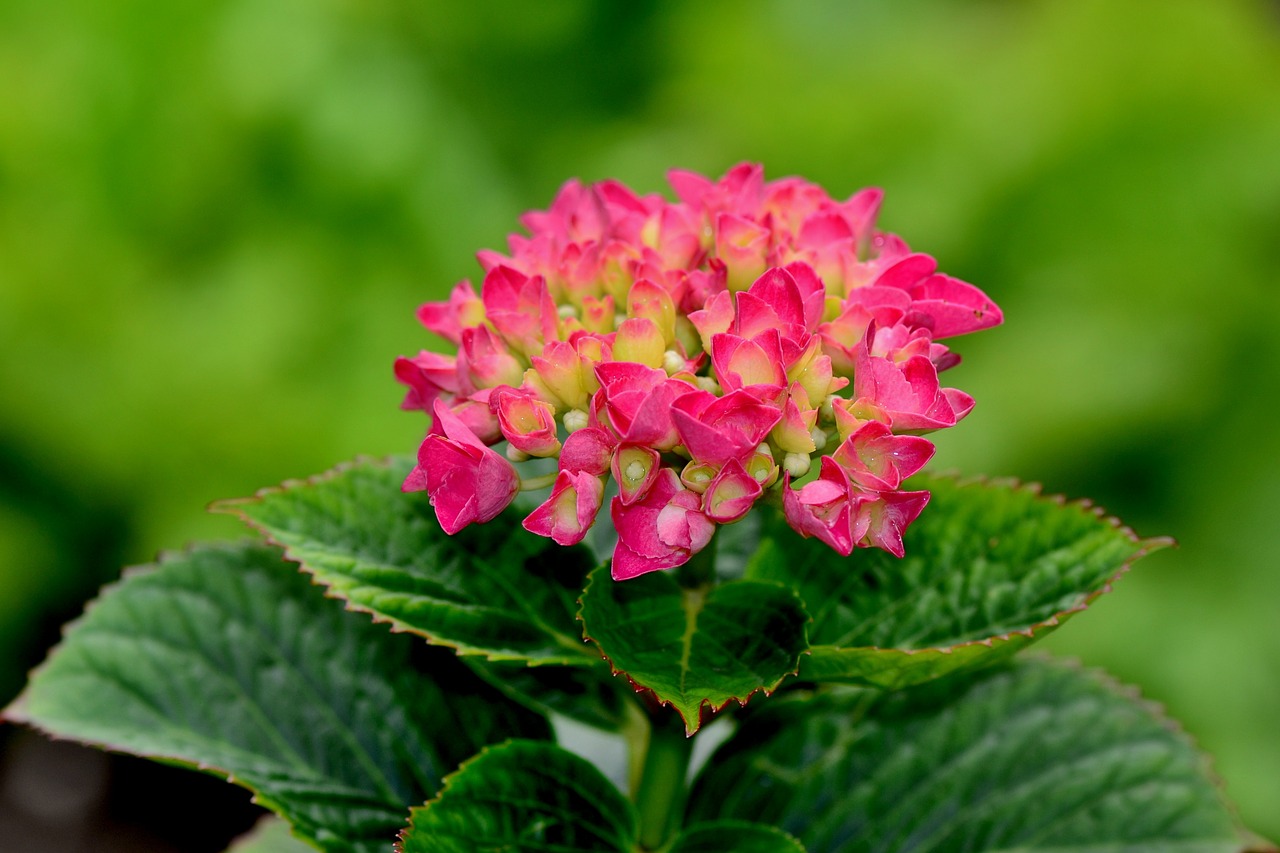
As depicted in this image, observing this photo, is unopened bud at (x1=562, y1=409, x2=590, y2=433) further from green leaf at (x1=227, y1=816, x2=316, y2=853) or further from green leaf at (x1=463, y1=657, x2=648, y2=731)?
green leaf at (x1=227, y1=816, x2=316, y2=853)

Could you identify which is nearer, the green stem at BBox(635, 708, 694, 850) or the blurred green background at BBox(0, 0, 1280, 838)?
the green stem at BBox(635, 708, 694, 850)

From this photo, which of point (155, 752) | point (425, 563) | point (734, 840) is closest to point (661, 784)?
point (734, 840)

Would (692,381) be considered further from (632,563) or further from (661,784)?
(661,784)

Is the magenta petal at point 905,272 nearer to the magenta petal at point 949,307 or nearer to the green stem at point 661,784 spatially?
the magenta petal at point 949,307

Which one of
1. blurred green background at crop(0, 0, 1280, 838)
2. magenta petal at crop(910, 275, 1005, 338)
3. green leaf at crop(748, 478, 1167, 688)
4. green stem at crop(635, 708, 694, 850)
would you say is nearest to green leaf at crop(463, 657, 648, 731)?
green stem at crop(635, 708, 694, 850)

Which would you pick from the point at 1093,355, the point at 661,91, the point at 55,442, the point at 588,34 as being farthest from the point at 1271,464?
the point at 55,442

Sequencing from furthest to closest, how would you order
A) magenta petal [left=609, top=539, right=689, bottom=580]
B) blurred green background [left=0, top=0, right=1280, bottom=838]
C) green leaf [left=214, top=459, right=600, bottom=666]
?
1. blurred green background [left=0, top=0, right=1280, bottom=838]
2. green leaf [left=214, top=459, right=600, bottom=666]
3. magenta petal [left=609, top=539, right=689, bottom=580]
